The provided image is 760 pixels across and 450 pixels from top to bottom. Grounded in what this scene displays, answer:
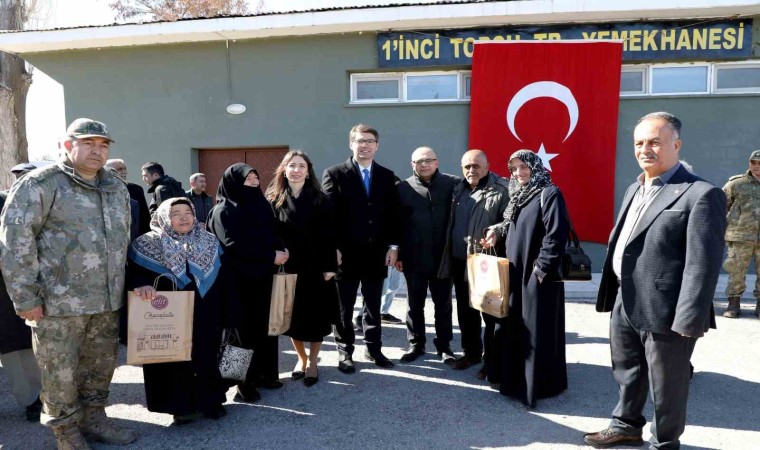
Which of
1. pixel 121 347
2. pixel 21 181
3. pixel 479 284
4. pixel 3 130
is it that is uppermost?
pixel 3 130

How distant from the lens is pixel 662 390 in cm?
270

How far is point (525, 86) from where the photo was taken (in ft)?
26.3

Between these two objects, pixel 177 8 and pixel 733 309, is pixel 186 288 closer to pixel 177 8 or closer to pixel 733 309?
pixel 733 309

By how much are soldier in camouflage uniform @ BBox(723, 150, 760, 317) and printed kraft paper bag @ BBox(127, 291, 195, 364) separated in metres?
6.11

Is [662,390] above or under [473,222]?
under

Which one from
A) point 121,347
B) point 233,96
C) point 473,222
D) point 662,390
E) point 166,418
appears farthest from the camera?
point 233,96

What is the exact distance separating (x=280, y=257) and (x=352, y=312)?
3.07ft

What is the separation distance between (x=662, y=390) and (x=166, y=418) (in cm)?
317

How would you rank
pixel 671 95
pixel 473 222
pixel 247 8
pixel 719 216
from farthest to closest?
pixel 247 8, pixel 671 95, pixel 473 222, pixel 719 216

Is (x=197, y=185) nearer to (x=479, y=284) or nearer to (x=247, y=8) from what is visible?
(x=479, y=284)

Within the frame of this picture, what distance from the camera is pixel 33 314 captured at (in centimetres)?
278

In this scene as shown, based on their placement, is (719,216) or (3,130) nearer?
(719,216)

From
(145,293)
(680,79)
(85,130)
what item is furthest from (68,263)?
(680,79)

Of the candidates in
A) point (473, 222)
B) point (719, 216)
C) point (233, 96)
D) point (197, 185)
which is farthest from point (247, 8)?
point (719, 216)
